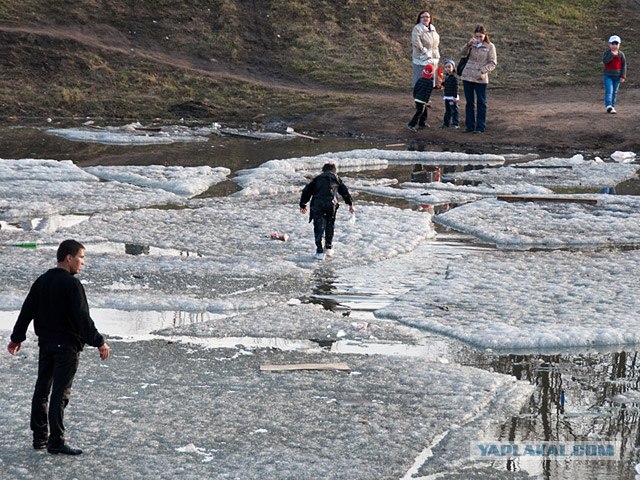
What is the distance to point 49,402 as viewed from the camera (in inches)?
356

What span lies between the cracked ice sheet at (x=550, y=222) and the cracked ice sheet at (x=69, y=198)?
200 inches

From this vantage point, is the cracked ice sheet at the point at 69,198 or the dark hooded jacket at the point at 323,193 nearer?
the dark hooded jacket at the point at 323,193

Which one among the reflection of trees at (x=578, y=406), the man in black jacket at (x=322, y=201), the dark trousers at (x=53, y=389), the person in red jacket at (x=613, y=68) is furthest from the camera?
the person in red jacket at (x=613, y=68)

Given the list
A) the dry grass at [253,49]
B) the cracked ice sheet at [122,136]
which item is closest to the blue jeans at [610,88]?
the dry grass at [253,49]

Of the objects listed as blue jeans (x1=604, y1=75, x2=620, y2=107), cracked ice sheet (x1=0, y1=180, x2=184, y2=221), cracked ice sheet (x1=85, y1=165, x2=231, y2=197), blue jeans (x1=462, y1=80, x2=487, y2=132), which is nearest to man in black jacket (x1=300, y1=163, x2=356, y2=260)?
cracked ice sheet (x1=0, y1=180, x2=184, y2=221)

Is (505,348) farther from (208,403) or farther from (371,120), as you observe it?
(371,120)

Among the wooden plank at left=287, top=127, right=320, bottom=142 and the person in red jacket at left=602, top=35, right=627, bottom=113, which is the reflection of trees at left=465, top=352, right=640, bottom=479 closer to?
the person in red jacket at left=602, top=35, right=627, bottom=113

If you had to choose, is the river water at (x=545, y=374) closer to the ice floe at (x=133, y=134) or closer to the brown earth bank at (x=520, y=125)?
the brown earth bank at (x=520, y=125)

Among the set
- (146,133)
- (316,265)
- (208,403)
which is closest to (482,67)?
(146,133)

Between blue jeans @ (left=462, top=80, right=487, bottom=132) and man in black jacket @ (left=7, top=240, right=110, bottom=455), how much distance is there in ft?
65.8

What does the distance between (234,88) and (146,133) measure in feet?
18.3

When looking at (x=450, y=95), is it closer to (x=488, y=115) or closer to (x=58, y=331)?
(x=488, y=115)

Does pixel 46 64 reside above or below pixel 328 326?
above

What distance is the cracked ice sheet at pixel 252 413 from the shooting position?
8844mm
